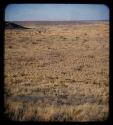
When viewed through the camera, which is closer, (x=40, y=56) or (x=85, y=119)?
(x=85, y=119)

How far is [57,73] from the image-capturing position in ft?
7.16

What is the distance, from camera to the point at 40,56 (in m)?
2.23

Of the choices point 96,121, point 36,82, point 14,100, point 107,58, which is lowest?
point 96,121

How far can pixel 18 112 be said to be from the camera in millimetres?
2068

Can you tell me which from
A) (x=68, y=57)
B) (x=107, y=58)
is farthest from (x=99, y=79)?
(x=68, y=57)

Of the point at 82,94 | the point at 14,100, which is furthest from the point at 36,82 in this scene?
the point at 82,94

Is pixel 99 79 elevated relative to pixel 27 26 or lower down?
lower down

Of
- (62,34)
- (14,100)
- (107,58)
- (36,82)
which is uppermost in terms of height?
(62,34)

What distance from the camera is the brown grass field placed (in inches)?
82.2

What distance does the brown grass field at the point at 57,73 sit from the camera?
82.2 inches

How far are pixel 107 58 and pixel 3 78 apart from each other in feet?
2.93

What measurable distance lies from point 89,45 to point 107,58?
220 mm

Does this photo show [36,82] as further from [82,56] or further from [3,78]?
[82,56]

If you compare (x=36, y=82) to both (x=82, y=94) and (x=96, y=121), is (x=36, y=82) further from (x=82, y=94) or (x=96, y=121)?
(x=96, y=121)
